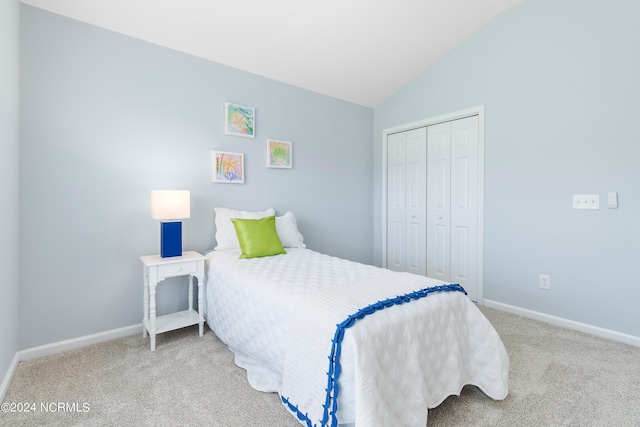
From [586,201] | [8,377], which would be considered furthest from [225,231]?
[586,201]

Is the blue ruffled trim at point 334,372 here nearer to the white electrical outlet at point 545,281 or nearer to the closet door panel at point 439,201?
the white electrical outlet at point 545,281

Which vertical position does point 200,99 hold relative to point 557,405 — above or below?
above

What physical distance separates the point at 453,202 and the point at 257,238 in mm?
2212

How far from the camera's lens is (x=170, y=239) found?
7.96 ft

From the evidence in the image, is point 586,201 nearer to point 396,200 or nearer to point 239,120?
point 396,200

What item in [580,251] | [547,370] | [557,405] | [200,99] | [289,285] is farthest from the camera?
[200,99]

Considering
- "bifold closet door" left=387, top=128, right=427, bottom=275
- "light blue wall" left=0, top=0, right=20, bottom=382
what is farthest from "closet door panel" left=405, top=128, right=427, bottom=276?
"light blue wall" left=0, top=0, right=20, bottom=382

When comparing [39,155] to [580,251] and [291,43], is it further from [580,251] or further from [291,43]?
[580,251]

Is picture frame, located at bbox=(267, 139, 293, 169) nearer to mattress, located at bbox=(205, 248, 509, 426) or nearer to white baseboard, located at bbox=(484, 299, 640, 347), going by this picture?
mattress, located at bbox=(205, 248, 509, 426)

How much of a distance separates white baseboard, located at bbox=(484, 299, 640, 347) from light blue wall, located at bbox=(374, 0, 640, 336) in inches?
1.8

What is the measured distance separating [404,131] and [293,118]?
1.45 meters

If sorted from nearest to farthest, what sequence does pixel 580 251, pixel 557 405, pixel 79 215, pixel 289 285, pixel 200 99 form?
pixel 557 405 → pixel 289 285 → pixel 79 215 → pixel 580 251 → pixel 200 99

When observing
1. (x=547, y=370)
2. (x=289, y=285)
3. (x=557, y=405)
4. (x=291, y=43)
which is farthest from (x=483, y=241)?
(x=291, y=43)

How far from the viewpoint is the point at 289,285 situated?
1.84 metres
